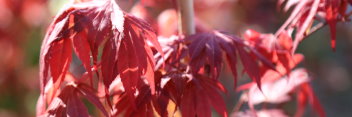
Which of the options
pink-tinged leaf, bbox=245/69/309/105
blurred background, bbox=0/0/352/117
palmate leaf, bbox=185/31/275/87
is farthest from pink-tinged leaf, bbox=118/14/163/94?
blurred background, bbox=0/0/352/117

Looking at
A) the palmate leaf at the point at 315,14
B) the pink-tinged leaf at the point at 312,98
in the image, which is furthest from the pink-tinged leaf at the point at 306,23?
the pink-tinged leaf at the point at 312,98

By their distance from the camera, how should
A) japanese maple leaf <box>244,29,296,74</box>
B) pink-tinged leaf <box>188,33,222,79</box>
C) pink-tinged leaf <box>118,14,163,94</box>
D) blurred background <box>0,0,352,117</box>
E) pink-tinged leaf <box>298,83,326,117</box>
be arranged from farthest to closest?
blurred background <box>0,0,352,117</box>, pink-tinged leaf <box>298,83,326,117</box>, japanese maple leaf <box>244,29,296,74</box>, pink-tinged leaf <box>188,33,222,79</box>, pink-tinged leaf <box>118,14,163,94</box>

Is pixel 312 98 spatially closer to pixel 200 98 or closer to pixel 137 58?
pixel 200 98

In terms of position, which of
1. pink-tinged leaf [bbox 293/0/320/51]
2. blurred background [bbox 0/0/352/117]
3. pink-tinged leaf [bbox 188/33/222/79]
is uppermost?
pink-tinged leaf [bbox 293/0/320/51]

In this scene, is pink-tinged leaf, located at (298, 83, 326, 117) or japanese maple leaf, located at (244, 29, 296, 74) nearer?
japanese maple leaf, located at (244, 29, 296, 74)

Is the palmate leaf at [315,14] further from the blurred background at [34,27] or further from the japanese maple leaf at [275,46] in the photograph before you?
the blurred background at [34,27]

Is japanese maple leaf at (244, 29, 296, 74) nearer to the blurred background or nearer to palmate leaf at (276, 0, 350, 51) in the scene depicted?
palmate leaf at (276, 0, 350, 51)

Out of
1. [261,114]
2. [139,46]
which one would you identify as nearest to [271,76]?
[261,114]

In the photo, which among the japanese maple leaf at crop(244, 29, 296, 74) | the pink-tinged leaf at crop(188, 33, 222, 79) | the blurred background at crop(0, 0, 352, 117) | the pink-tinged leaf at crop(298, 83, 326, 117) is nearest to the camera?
the pink-tinged leaf at crop(188, 33, 222, 79)

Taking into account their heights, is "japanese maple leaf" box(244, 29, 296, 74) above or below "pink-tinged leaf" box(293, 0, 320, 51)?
below
